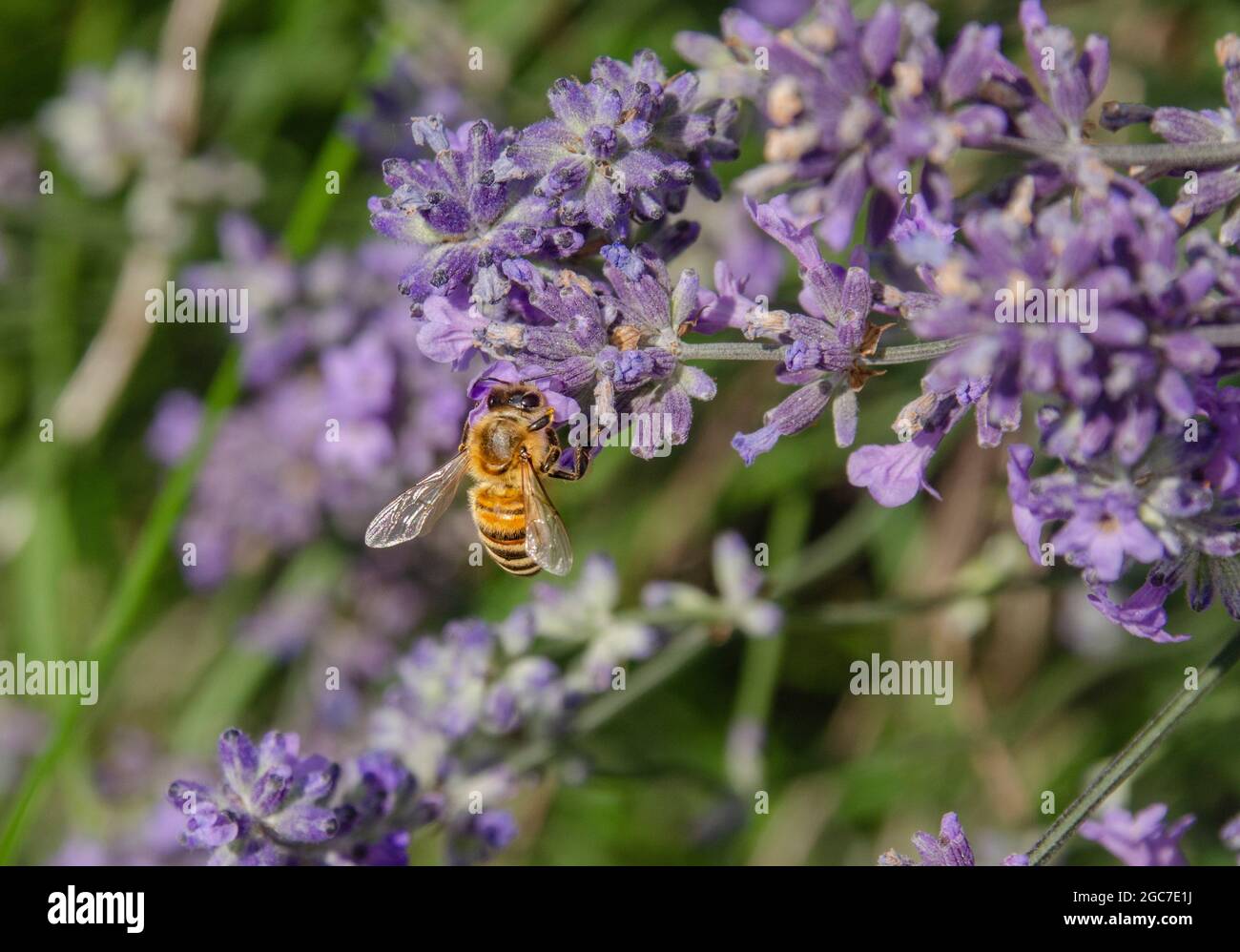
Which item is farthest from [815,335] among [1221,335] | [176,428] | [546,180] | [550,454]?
[176,428]

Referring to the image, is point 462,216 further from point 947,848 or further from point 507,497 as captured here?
point 947,848

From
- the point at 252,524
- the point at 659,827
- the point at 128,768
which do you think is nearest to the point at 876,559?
the point at 659,827

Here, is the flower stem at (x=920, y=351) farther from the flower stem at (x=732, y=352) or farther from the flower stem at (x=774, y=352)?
the flower stem at (x=732, y=352)

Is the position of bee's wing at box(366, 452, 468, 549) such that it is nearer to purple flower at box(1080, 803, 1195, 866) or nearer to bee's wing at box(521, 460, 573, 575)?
bee's wing at box(521, 460, 573, 575)

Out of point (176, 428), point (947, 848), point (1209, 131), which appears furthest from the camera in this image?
point (176, 428)

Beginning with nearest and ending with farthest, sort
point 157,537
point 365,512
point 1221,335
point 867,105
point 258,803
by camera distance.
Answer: point 1221,335 → point 867,105 → point 258,803 → point 157,537 → point 365,512

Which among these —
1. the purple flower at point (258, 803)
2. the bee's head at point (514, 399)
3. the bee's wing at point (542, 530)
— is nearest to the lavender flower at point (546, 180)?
the bee's head at point (514, 399)
